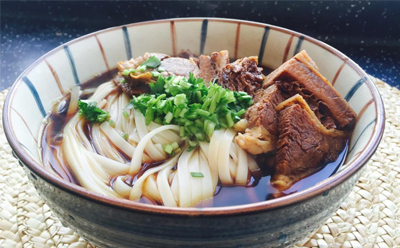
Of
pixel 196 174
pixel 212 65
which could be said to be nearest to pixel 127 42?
pixel 212 65

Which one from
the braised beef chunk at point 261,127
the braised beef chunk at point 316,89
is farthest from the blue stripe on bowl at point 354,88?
the braised beef chunk at point 261,127

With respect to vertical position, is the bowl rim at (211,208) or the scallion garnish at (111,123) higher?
A: the bowl rim at (211,208)

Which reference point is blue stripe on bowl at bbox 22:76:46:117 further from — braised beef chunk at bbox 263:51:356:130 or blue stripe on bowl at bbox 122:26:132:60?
braised beef chunk at bbox 263:51:356:130

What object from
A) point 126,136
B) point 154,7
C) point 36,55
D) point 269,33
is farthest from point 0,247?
point 154,7

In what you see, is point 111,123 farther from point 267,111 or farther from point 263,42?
point 263,42

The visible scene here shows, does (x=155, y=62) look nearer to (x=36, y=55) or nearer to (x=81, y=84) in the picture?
(x=81, y=84)

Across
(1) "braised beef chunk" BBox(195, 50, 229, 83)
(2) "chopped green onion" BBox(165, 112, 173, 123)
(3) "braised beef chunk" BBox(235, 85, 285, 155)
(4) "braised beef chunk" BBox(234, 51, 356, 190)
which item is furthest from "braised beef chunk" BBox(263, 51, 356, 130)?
(2) "chopped green onion" BBox(165, 112, 173, 123)

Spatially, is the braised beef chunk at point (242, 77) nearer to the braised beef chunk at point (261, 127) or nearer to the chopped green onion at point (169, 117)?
the braised beef chunk at point (261, 127)
